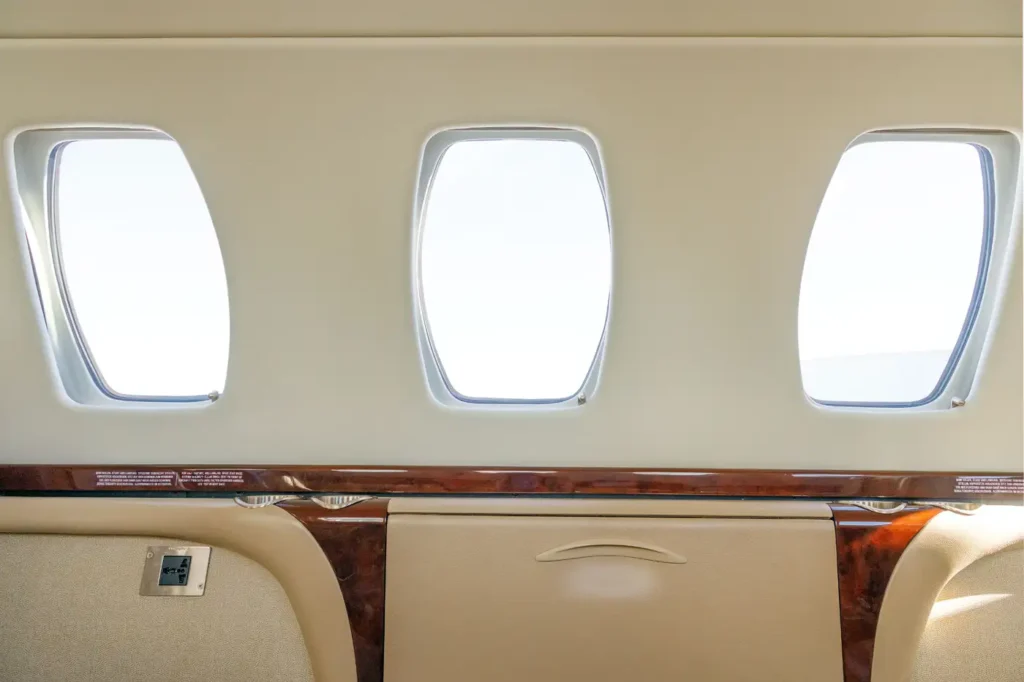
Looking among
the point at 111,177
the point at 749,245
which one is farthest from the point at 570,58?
the point at 111,177

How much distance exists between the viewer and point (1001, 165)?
230 centimetres

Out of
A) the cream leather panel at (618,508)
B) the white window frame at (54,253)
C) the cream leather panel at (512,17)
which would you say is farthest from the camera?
the white window frame at (54,253)

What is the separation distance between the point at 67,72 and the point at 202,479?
1.39 meters

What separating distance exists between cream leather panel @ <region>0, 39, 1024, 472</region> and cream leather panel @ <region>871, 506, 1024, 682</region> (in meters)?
0.22

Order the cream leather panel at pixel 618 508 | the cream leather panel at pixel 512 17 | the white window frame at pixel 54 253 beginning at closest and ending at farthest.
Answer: the cream leather panel at pixel 512 17 → the cream leather panel at pixel 618 508 → the white window frame at pixel 54 253

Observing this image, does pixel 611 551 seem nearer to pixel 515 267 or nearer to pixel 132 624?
pixel 515 267

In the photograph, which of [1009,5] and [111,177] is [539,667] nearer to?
[111,177]

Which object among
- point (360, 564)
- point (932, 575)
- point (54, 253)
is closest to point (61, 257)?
point (54, 253)

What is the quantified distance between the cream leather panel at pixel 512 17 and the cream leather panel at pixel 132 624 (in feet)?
5.45

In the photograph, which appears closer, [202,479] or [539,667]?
[539,667]

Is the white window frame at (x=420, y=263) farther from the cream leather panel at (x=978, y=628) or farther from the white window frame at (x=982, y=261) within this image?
Answer: the cream leather panel at (x=978, y=628)

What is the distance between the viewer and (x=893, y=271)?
7.84ft

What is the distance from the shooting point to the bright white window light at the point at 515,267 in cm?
237

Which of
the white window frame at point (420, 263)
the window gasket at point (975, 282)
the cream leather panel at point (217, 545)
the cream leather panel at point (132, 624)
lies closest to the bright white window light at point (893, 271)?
the window gasket at point (975, 282)
